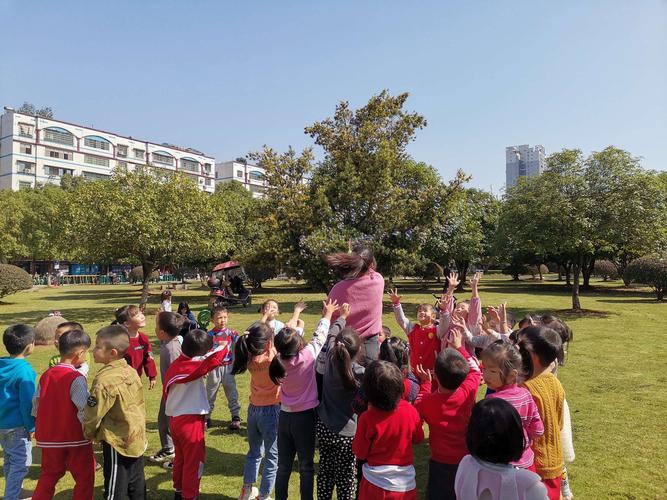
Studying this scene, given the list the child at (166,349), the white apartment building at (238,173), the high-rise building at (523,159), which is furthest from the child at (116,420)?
the high-rise building at (523,159)

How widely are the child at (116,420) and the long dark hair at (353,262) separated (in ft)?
6.25

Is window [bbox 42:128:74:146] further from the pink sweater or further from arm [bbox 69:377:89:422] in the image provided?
the pink sweater

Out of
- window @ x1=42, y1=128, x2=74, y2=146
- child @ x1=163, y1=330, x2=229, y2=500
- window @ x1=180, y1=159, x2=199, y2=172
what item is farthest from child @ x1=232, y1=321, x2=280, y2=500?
window @ x1=180, y1=159, x2=199, y2=172

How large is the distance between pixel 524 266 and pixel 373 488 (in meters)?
47.9

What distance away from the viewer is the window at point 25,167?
6143cm

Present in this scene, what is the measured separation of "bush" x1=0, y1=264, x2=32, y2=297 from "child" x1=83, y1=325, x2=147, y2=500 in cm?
2351

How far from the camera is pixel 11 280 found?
22.6 meters

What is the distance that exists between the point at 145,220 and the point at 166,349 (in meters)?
Result: 14.1

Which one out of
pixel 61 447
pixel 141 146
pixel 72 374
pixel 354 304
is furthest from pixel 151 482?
pixel 141 146

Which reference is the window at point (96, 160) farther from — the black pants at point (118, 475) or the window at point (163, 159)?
the black pants at point (118, 475)

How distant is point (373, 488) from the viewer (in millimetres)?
2924

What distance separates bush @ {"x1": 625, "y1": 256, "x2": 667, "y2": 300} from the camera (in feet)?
77.1

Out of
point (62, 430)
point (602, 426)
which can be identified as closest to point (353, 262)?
point (62, 430)

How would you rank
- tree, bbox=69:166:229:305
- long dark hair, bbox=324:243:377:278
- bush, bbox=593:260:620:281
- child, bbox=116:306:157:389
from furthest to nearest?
bush, bbox=593:260:620:281 → tree, bbox=69:166:229:305 → child, bbox=116:306:157:389 → long dark hair, bbox=324:243:377:278
